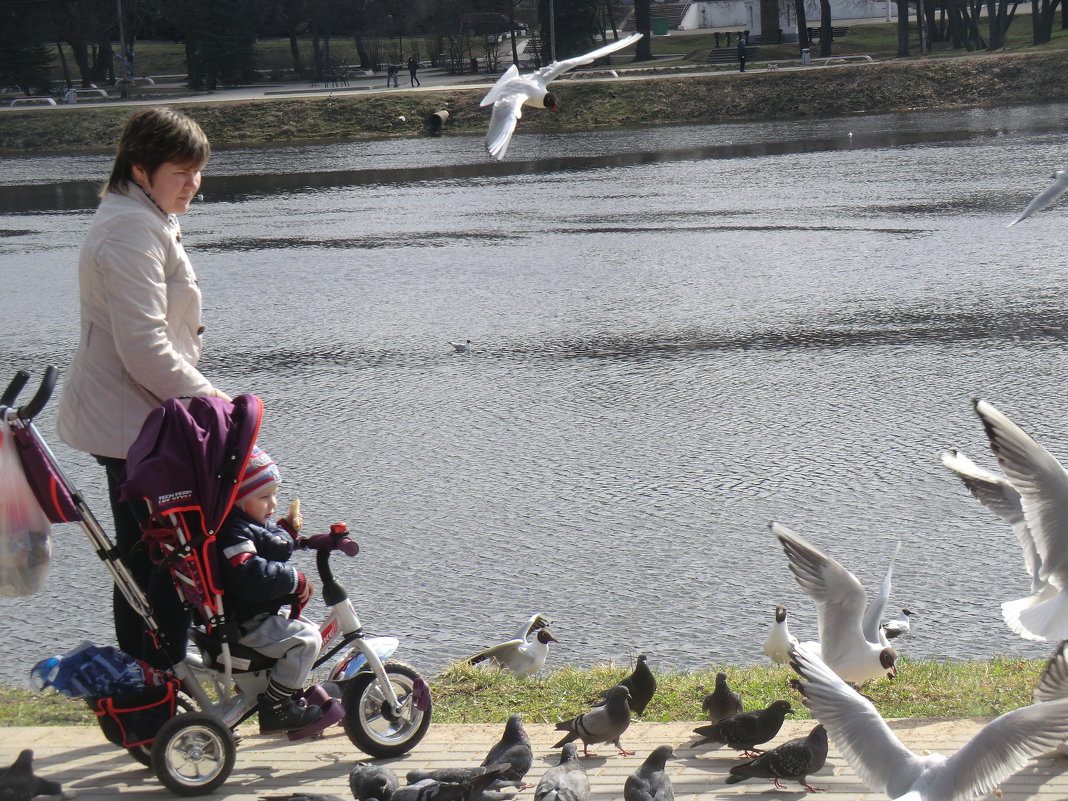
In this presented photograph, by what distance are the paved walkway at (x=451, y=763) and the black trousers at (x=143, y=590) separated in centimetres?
38

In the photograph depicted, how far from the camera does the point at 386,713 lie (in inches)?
160

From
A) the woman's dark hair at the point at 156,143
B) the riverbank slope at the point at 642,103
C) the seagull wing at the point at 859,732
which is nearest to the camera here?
the seagull wing at the point at 859,732

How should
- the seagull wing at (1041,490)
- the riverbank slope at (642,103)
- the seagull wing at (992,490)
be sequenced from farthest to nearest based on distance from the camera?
1. the riverbank slope at (642,103)
2. the seagull wing at (992,490)
3. the seagull wing at (1041,490)

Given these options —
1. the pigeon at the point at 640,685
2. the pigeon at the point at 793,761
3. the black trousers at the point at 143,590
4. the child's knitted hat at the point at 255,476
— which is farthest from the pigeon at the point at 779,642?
the black trousers at the point at 143,590

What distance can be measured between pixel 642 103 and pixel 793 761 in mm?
40566

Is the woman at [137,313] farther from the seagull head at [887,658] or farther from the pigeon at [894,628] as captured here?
the pigeon at [894,628]

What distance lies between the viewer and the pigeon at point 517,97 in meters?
7.21

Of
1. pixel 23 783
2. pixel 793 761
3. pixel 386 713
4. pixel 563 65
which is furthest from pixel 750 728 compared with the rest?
pixel 563 65

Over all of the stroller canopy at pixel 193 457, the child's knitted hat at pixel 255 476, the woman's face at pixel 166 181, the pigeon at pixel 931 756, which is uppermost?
the woman's face at pixel 166 181

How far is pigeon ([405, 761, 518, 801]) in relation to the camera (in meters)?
3.46

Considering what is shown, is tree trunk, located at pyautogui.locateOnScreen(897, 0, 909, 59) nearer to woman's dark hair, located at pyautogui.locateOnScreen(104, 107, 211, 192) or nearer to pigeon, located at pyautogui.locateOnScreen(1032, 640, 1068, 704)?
pigeon, located at pyautogui.locateOnScreen(1032, 640, 1068, 704)

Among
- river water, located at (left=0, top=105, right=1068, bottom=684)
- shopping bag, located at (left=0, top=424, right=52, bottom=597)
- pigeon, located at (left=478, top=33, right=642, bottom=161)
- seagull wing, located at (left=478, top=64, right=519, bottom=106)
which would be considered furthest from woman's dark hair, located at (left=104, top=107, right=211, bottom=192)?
seagull wing, located at (left=478, top=64, right=519, bottom=106)

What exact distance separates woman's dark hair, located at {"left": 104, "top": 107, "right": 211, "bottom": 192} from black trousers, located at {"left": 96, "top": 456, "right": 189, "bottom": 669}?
2.89 feet

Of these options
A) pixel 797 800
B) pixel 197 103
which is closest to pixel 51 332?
pixel 797 800
